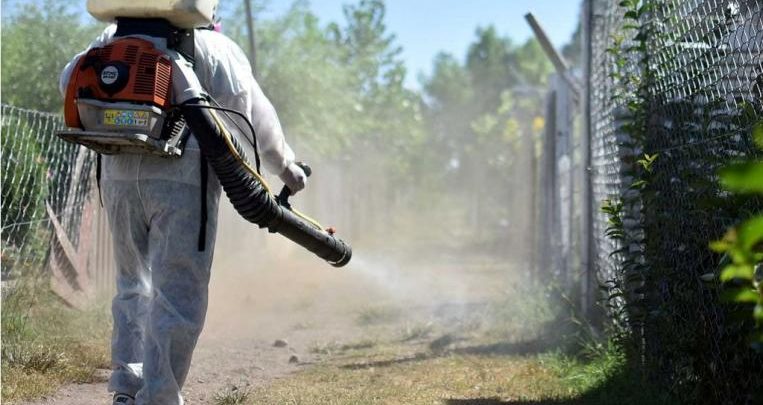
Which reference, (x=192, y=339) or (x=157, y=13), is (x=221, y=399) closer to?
(x=192, y=339)

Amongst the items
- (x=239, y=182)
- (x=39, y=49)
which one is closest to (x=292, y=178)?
(x=239, y=182)

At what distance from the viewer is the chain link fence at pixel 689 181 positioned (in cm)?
341

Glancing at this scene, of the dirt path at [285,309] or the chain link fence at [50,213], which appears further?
the chain link fence at [50,213]

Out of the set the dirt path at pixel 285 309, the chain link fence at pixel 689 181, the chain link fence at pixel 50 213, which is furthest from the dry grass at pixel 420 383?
the chain link fence at pixel 50 213

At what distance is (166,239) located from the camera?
12.4 feet

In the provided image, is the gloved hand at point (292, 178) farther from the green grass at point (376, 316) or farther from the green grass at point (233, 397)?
the green grass at point (376, 316)

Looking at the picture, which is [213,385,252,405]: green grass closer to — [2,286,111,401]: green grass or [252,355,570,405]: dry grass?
[252,355,570,405]: dry grass

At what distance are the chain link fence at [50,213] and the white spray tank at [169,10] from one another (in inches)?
81.9

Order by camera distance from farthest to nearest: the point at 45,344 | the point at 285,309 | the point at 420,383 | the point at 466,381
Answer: the point at 285,309, the point at 45,344, the point at 466,381, the point at 420,383

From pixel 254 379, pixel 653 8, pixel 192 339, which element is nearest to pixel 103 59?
pixel 192 339

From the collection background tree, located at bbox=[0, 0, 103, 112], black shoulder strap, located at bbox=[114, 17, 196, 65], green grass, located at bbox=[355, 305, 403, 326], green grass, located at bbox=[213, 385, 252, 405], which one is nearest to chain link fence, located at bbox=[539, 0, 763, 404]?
green grass, located at bbox=[213, 385, 252, 405]

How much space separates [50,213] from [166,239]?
10.5 ft

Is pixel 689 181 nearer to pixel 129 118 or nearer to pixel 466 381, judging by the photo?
pixel 466 381

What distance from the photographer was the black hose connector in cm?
368
